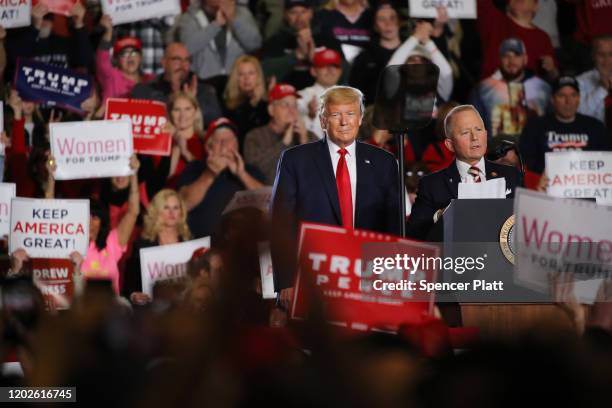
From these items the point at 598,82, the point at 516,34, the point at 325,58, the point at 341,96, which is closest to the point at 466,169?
the point at 341,96

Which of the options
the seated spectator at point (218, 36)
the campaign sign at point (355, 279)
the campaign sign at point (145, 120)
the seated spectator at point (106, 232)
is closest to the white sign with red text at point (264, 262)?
the campaign sign at point (355, 279)

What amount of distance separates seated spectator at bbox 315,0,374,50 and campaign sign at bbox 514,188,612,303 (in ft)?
17.6

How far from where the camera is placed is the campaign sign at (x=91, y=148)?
699 cm

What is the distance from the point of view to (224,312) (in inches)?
43.1

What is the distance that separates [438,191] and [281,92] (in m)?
3.21

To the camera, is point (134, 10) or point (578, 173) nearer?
point (578, 173)

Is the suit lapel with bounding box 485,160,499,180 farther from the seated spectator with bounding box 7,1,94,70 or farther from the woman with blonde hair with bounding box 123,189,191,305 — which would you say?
the seated spectator with bounding box 7,1,94,70

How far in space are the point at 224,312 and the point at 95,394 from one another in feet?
0.49

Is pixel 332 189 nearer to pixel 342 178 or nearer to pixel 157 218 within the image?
pixel 342 178

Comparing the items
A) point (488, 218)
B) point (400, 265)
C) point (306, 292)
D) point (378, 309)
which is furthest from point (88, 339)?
point (488, 218)

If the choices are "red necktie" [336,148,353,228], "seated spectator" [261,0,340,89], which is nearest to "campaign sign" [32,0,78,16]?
"seated spectator" [261,0,340,89]

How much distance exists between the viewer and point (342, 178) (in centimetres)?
414

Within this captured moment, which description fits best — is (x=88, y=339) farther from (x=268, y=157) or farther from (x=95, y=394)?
(x=268, y=157)

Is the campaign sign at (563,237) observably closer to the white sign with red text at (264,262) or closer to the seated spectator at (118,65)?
the white sign with red text at (264,262)
